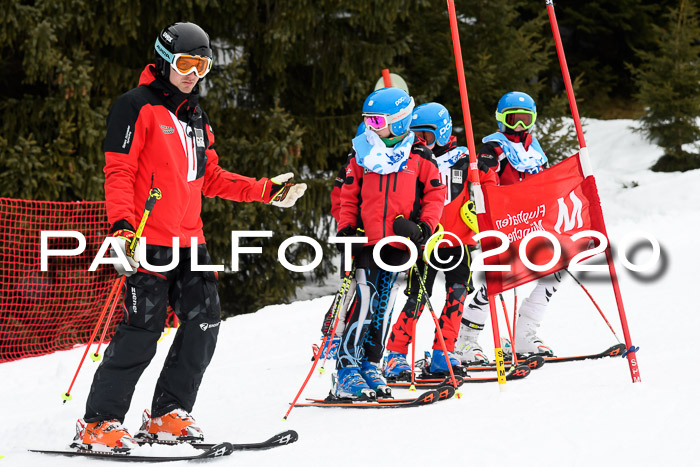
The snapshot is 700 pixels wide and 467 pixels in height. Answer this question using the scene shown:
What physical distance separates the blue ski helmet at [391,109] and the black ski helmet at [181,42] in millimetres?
1135

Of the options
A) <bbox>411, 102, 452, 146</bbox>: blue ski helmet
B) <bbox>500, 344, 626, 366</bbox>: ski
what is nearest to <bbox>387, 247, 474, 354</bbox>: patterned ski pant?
<bbox>500, 344, 626, 366</bbox>: ski

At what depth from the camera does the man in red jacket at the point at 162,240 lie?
361 centimetres

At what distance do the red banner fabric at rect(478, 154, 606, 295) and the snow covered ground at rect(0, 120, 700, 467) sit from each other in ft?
2.46

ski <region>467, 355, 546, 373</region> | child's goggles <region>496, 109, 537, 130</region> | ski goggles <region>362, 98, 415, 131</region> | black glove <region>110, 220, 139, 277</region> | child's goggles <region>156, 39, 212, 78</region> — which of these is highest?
child's goggles <region>496, 109, 537, 130</region>

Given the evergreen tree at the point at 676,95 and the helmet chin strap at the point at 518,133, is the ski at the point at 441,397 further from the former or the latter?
the evergreen tree at the point at 676,95

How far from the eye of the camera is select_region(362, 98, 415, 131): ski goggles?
4.57 metres

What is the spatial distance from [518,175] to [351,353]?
2024 millimetres

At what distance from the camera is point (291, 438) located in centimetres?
360

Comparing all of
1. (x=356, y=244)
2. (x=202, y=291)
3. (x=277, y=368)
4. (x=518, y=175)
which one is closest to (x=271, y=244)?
(x=277, y=368)

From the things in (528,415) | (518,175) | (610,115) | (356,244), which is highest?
(610,115)

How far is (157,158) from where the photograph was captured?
12.2 ft

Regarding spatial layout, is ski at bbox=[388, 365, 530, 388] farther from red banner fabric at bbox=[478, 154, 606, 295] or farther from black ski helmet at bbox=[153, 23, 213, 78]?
black ski helmet at bbox=[153, 23, 213, 78]

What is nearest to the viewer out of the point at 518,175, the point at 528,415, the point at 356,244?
the point at 528,415

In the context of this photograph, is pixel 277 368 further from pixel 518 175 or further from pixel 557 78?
pixel 557 78
